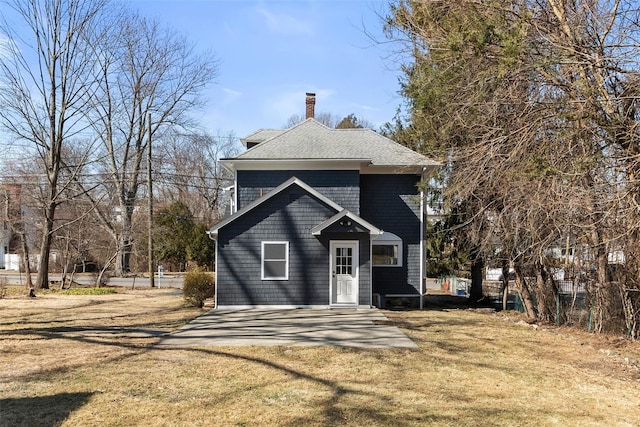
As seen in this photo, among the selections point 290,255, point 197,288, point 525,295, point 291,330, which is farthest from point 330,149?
point 525,295

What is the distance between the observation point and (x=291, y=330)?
12133 millimetres

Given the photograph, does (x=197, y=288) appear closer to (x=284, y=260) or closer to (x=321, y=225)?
(x=284, y=260)

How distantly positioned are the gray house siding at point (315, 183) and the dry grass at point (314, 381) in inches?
258

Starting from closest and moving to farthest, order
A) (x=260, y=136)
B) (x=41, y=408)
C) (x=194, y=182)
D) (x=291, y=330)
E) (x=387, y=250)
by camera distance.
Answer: (x=41, y=408) → (x=291, y=330) → (x=387, y=250) → (x=260, y=136) → (x=194, y=182)

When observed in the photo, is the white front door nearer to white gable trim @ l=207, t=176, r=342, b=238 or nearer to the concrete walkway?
the concrete walkway

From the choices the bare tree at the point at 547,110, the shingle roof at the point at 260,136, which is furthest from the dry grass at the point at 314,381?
the shingle roof at the point at 260,136

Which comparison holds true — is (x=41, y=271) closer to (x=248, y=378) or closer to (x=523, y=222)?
(x=248, y=378)

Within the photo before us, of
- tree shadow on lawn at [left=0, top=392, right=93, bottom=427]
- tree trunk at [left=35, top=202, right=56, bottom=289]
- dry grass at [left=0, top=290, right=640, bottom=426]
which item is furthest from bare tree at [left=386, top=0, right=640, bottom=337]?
tree trunk at [left=35, top=202, right=56, bottom=289]

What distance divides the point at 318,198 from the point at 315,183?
1.52m

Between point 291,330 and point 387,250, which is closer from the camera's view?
point 291,330

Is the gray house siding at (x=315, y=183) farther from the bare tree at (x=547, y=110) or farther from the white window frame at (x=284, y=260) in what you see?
the bare tree at (x=547, y=110)

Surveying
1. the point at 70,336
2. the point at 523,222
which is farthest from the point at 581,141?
the point at 70,336

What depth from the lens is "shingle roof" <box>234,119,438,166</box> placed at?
1762 cm

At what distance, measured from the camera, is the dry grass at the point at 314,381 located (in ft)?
19.4
